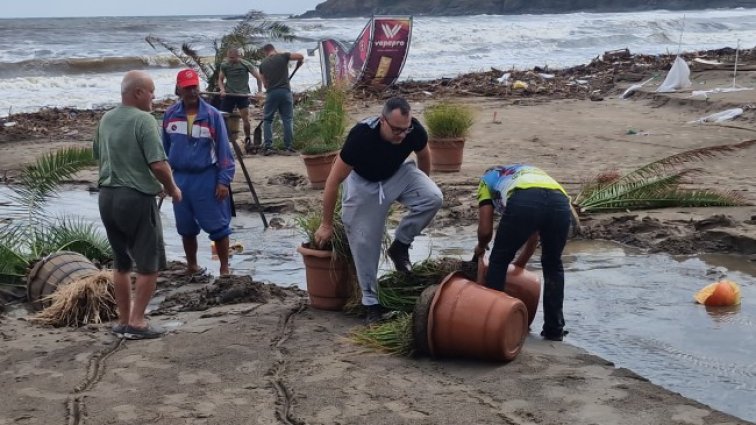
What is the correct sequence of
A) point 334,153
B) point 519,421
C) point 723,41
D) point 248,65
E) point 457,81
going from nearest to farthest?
point 519,421
point 334,153
point 248,65
point 457,81
point 723,41

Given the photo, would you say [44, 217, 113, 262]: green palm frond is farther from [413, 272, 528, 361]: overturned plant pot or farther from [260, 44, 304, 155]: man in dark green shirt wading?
[260, 44, 304, 155]: man in dark green shirt wading

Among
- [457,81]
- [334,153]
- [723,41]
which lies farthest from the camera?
[723,41]

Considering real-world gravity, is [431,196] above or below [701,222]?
above

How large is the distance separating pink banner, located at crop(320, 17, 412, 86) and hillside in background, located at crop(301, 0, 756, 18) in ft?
237

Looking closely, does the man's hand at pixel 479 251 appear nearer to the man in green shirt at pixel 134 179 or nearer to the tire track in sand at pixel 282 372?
the tire track in sand at pixel 282 372

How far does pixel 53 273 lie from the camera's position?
7.40 meters

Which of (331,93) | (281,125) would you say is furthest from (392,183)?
(281,125)

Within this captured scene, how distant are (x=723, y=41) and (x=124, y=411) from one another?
44434 mm

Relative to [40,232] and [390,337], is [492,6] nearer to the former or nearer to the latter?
[40,232]

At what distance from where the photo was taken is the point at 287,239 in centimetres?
970

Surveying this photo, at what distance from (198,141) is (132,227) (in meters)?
1.70

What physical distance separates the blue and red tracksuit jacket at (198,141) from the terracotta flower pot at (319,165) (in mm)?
3787

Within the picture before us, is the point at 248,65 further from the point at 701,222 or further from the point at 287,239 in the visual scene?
the point at 701,222

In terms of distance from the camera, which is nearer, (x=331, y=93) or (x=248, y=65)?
(x=331, y=93)
